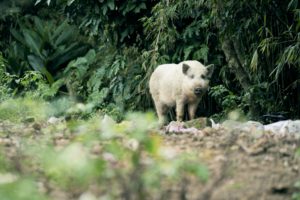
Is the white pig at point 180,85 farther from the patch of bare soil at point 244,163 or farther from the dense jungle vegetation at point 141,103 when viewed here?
the patch of bare soil at point 244,163

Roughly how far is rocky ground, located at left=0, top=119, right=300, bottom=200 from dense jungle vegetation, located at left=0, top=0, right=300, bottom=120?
4452 mm

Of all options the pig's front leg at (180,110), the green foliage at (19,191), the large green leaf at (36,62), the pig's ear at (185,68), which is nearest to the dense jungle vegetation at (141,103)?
the green foliage at (19,191)

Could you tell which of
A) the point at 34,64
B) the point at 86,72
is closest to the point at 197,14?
the point at 86,72

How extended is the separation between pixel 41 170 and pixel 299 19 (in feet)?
20.0

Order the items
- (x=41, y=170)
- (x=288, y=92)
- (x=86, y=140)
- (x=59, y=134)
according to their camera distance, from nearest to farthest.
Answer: (x=86, y=140), (x=41, y=170), (x=59, y=134), (x=288, y=92)

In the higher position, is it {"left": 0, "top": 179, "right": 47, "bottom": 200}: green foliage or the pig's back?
{"left": 0, "top": 179, "right": 47, "bottom": 200}: green foliage

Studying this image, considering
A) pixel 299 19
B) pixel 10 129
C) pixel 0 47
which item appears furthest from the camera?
pixel 0 47

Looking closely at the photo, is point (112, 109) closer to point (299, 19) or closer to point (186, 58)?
point (186, 58)

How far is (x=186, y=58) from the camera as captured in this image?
40.9ft

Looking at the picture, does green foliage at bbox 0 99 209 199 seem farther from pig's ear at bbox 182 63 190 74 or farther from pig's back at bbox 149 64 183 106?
pig's back at bbox 149 64 183 106

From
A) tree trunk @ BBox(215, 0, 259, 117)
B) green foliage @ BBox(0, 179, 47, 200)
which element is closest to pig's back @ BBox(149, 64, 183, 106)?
tree trunk @ BBox(215, 0, 259, 117)

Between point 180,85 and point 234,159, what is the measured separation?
5416 millimetres

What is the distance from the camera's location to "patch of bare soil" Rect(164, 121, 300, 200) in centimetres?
409

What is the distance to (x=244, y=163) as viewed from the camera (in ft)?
15.4
